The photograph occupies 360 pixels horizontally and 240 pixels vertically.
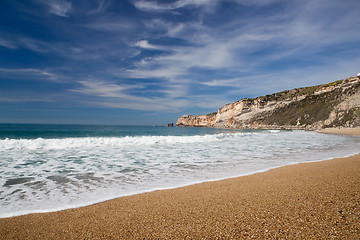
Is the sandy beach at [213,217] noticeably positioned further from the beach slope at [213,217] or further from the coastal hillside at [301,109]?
the coastal hillside at [301,109]

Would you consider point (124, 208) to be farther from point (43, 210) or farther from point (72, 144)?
point (72, 144)

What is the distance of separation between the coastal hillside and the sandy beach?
6261 cm

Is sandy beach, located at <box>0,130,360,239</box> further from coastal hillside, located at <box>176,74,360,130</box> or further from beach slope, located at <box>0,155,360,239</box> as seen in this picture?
Answer: coastal hillside, located at <box>176,74,360,130</box>

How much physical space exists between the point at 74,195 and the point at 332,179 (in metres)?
6.06

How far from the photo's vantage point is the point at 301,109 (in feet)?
233

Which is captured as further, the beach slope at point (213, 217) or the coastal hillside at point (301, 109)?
the coastal hillside at point (301, 109)

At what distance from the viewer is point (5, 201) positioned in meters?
3.73

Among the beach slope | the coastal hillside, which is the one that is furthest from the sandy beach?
the coastal hillside

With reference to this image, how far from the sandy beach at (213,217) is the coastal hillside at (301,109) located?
6261cm

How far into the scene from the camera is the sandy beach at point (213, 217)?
2.28 m

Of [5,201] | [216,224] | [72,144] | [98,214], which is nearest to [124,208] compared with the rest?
[98,214]

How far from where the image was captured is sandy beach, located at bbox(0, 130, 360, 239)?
228 centimetres

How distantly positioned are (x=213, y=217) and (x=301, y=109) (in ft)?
271

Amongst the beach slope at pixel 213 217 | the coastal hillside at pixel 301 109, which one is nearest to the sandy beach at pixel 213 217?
the beach slope at pixel 213 217
